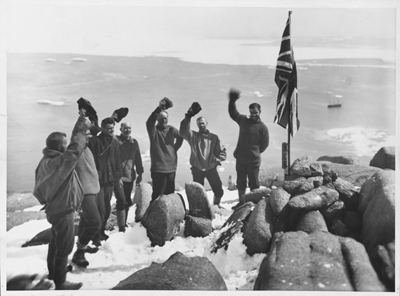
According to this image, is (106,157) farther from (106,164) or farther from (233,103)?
(233,103)

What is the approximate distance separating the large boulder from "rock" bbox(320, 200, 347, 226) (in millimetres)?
696

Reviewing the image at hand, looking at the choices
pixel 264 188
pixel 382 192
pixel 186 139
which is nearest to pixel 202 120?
pixel 186 139

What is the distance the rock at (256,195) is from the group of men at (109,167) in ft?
0.40

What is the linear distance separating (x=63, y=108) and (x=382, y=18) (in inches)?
216

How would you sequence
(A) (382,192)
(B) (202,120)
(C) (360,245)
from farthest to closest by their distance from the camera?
(B) (202,120) < (A) (382,192) < (C) (360,245)

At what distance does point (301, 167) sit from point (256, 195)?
98cm

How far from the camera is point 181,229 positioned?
22.7 feet

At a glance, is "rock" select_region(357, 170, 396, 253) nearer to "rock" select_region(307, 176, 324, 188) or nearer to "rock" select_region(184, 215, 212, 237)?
"rock" select_region(307, 176, 324, 188)

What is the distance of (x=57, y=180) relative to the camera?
5742mm

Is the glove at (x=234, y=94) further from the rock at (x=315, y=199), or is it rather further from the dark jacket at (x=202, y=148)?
the rock at (x=315, y=199)

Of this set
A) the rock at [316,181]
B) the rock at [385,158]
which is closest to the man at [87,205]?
the rock at [316,181]

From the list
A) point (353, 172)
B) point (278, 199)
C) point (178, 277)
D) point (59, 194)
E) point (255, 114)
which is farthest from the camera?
point (353, 172)

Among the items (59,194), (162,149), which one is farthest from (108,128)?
(59,194)

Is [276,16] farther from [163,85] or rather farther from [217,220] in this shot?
[217,220]
